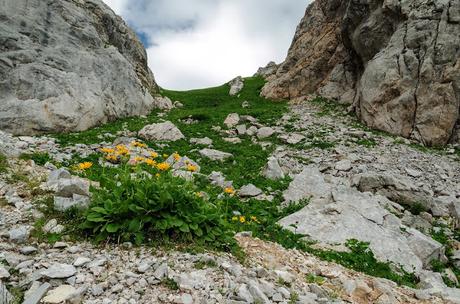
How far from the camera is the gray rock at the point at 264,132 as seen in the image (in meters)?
25.1

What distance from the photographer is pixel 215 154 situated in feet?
64.6

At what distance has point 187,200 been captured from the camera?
6.64 meters

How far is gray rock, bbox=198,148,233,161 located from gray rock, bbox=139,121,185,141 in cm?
336

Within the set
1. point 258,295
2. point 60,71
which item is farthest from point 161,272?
point 60,71

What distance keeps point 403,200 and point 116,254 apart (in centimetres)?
1254

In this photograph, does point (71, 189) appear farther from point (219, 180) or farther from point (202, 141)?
point (202, 141)

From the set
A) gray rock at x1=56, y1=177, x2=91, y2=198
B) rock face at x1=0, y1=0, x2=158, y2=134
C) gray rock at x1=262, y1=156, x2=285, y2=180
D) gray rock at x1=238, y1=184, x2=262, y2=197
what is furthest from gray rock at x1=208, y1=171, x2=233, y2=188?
rock face at x1=0, y1=0, x2=158, y2=134

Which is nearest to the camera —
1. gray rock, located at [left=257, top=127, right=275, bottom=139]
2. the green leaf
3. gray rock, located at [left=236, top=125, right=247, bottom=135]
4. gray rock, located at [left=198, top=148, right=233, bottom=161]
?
the green leaf

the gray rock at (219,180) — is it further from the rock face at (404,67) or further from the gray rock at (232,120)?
the rock face at (404,67)

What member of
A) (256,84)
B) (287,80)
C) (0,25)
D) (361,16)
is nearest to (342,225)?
(0,25)

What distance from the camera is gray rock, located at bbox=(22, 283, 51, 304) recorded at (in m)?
4.30

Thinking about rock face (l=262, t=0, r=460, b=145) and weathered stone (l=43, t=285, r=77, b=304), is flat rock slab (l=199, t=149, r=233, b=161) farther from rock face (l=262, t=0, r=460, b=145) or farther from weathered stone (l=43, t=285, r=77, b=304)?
weathered stone (l=43, t=285, r=77, b=304)

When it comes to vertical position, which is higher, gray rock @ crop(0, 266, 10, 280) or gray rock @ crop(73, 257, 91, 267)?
gray rock @ crop(0, 266, 10, 280)

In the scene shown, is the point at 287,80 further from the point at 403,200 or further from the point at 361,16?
the point at 403,200
